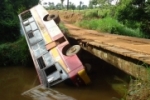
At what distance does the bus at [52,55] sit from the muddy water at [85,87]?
0.42 metres

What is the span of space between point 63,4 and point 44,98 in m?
37.4

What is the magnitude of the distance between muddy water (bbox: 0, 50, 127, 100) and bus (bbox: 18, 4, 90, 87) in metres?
0.42

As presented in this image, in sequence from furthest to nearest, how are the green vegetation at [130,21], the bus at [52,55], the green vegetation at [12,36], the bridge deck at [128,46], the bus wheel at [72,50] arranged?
the green vegetation at [130,21] → the green vegetation at [12,36] → the bus wheel at [72,50] → the bus at [52,55] → the bridge deck at [128,46]

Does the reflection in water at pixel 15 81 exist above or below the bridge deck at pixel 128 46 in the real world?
below

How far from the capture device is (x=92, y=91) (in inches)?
327

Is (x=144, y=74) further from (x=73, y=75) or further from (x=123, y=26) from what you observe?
(x=123, y=26)

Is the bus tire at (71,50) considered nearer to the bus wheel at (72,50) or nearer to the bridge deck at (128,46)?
the bus wheel at (72,50)

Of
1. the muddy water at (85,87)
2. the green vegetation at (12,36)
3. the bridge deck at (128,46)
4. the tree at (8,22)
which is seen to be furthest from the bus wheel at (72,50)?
the tree at (8,22)

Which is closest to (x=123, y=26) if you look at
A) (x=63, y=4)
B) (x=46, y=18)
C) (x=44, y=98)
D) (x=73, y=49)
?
(x=46, y=18)

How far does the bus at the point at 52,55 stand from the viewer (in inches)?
330

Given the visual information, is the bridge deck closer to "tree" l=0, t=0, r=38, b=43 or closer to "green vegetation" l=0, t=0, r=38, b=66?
"green vegetation" l=0, t=0, r=38, b=66

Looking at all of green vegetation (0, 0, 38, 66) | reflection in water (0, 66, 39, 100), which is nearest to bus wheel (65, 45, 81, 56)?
reflection in water (0, 66, 39, 100)

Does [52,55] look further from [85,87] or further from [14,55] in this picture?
[14,55]

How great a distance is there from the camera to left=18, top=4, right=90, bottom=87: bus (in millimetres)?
8383
